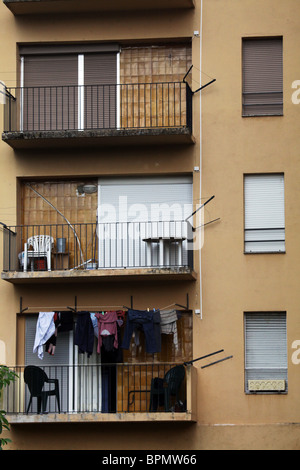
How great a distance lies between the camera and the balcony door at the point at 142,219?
2827 centimetres

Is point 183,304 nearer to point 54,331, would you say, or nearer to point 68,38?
point 54,331

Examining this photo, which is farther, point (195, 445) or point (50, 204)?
point (50, 204)

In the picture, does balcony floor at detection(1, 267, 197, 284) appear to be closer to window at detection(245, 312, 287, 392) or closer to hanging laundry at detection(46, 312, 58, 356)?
hanging laundry at detection(46, 312, 58, 356)

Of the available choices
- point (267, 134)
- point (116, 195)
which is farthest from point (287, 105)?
point (116, 195)

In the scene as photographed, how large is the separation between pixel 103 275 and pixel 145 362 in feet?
7.82

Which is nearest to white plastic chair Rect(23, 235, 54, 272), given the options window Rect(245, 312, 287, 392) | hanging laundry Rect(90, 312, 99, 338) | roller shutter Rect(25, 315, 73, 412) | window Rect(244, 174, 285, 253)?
roller shutter Rect(25, 315, 73, 412)

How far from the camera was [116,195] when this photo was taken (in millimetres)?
28891

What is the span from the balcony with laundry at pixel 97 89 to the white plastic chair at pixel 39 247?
2.25m

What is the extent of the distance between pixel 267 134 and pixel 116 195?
3.93m

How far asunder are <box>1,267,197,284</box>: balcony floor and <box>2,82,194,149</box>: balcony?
10.6ft

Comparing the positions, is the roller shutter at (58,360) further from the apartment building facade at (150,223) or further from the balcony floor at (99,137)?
the balcony floor at (99,137)

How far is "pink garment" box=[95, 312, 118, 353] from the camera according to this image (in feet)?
89.5

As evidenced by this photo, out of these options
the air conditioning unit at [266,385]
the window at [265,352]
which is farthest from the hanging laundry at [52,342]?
the air conditioning unit at [266,385]

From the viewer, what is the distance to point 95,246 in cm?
2867
